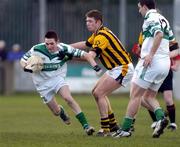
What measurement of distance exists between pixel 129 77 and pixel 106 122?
948mm

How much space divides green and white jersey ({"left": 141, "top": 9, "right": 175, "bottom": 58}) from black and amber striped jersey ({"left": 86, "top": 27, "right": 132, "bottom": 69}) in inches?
38.5

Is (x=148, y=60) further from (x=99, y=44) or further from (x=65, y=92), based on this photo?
(x=65, y=92)

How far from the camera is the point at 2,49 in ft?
118

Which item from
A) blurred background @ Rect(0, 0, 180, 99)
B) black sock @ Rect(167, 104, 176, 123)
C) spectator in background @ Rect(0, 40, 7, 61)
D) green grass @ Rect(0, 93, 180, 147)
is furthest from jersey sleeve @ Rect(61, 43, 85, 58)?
spectator in background @ Rect(0, 40, 7, 61)

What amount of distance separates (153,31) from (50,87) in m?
2.90

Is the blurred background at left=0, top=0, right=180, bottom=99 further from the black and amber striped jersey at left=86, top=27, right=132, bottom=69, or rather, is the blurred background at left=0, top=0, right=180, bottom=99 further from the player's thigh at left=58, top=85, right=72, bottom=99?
the black and amber striped jersey at left=86, top=27, right=132, bottom=69

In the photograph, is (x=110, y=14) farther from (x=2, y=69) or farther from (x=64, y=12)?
(x=2, y=69)

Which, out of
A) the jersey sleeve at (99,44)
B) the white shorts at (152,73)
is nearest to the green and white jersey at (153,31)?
the white shorts at (152,73)

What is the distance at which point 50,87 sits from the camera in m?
16.7

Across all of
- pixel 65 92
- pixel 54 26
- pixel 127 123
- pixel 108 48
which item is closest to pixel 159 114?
pixel 127 123

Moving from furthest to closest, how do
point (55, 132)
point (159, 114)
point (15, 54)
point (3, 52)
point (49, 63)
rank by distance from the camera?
point (15, 54), point (3, 52), point (55, 132), point (49, 63), point (159, 114)

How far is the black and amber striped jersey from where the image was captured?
617 inches

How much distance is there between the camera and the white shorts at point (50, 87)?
16.5 metres

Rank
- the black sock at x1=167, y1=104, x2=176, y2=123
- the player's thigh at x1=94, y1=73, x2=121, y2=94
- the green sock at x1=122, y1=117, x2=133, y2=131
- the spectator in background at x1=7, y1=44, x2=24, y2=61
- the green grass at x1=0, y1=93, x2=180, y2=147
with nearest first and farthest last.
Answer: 1. the green grass at x1=0, y1=93, x2=180, y2=147
2. the green sock at x1=122, y1=117, x2=133, y2=131
3. the player's thigh at x1=94, y1=73, x2=121, y2=94
4. the black sock at x1=167, y1=104, x2=176, y2=123
5. the spectator in background at x1=7, y1=44, x2=24, y2=61
